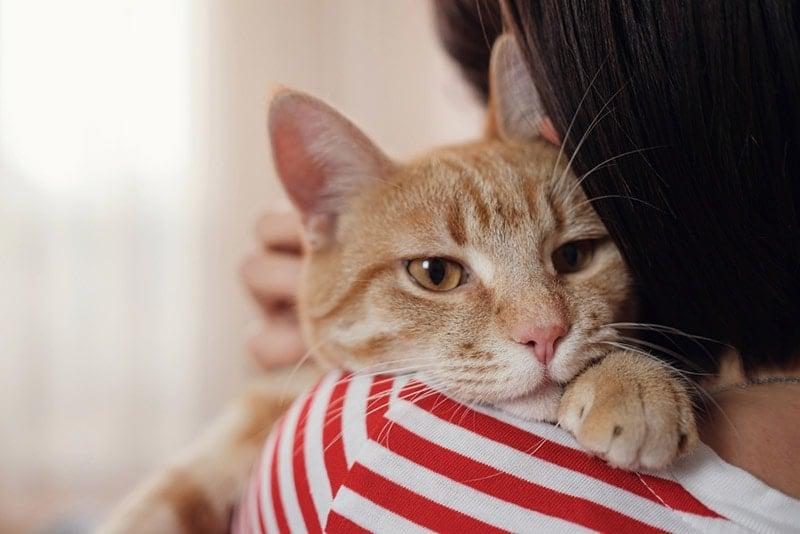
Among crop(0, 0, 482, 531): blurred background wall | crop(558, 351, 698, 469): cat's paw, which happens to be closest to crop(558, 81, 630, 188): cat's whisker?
crop(558, 351, 698, 469): cat's paw

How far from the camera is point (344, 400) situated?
0.87m

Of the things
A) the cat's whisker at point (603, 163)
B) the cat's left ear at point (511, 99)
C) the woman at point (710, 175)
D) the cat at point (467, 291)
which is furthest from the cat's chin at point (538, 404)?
the cat's left ear at point (511, 99)

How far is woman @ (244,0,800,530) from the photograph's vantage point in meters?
0.76

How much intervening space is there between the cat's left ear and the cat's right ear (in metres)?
0.20

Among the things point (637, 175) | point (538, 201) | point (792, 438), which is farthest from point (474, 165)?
point (792, 438)

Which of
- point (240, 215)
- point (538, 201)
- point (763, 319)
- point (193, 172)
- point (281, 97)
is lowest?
point (240, 215)

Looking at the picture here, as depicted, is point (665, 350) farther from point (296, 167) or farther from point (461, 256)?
point (296, 167)

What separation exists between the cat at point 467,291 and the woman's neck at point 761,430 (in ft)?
0.20

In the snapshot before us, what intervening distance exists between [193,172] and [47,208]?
0.64 m

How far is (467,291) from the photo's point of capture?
0.94 metres

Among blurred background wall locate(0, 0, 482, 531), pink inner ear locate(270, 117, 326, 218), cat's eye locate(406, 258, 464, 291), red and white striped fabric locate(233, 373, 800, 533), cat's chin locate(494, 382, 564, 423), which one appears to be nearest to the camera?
red and white striped fabric locate(233, 373, 800, 533)

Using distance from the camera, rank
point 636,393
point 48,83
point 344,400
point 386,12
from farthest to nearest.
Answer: point 386,12 → point 48,83 → point 344,400 → point 636,393

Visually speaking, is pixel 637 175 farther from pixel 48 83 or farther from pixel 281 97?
pixel 48 83

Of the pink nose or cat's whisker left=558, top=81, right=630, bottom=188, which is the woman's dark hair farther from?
the pink nose
